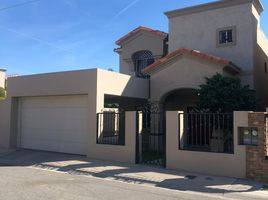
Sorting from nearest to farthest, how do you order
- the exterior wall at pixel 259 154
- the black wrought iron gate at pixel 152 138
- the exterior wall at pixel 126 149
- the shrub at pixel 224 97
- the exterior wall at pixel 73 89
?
the exterior wall at pixel 259 154
the exterior wall at pixel 126 149
the shrub at pixel 224 97
the exterior wall at pixel 73 89
the black wrought iron gate at pixel 152 138

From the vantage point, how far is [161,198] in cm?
716

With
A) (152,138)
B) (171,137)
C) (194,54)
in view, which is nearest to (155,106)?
(152,138)

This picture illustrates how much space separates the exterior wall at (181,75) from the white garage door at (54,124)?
3.80 meters

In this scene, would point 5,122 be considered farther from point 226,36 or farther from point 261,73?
point 261,73

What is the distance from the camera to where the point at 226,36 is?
15828 millimetres

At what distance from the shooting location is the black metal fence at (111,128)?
12289mm

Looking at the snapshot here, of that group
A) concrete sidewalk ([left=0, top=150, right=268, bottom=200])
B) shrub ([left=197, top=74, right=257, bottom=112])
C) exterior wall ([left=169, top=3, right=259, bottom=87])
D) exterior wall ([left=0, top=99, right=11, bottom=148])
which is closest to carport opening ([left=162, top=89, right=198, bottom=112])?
exterior wall ([left=169, top=3, right=259, bottom=87])

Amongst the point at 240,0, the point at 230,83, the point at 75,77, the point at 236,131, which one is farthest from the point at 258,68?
the point at 75,77

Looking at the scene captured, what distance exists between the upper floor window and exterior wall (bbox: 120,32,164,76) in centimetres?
393

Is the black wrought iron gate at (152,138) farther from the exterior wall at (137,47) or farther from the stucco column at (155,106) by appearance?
the exterior wall at (137,47)

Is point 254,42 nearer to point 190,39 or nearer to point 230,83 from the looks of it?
point 190,39

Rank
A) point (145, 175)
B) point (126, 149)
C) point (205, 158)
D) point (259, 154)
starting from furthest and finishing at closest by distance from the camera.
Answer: point (126, 149)
point (205, 158)
point (145, 175)
point (259, 154)

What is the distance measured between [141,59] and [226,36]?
19.8ft

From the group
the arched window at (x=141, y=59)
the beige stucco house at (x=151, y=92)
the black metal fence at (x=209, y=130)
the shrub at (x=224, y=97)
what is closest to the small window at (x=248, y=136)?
the black metal fence at (x=209, y=130)
